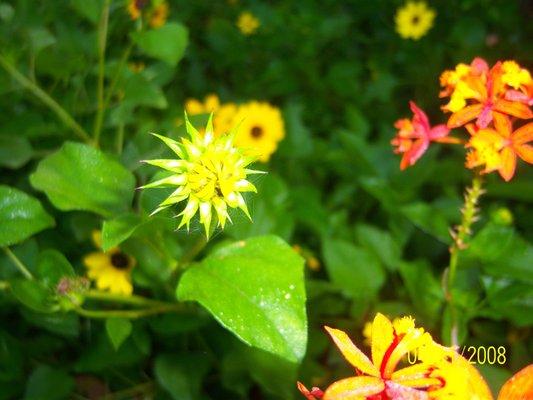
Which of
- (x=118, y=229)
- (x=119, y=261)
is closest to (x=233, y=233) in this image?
(x=119, y=261)

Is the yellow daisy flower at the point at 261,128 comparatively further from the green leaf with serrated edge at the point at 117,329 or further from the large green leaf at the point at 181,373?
the green leaf with serrated edge at the point at 117,329

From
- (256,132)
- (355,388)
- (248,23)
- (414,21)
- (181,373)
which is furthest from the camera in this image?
(248,23)

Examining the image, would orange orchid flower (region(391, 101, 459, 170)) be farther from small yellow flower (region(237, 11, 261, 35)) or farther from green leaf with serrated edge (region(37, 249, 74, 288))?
small yellow flower (region(237, 11, 261, 35))

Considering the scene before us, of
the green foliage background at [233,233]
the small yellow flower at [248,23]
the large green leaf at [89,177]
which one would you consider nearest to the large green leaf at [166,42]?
the green foliage background at [233,233]

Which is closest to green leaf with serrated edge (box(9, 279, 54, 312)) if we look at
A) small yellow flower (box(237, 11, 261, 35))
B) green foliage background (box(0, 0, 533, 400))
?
green foliage background (box(0, 0, 533, 400))

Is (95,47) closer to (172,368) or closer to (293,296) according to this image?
(172,368)

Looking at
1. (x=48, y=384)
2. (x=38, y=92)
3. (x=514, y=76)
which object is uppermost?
(x=514, y=76)

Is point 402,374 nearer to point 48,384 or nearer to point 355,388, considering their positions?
point 355,388
